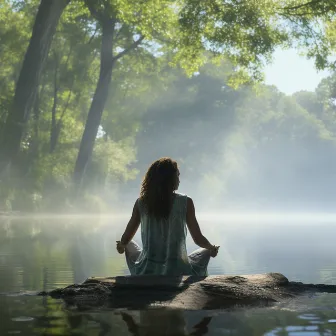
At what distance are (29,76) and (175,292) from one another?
19007 mm

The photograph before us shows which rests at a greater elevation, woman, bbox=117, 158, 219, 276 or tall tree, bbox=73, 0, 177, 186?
tall tree, bbox=73, 0, 177, 186

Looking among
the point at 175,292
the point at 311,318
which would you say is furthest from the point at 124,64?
the point at 311,318

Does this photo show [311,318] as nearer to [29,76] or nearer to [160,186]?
[160,186]

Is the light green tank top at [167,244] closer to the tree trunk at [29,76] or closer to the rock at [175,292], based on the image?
the rock at [175,292]

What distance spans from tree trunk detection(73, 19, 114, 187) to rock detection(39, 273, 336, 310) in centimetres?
2916

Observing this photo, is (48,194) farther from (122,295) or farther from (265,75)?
(122,295)

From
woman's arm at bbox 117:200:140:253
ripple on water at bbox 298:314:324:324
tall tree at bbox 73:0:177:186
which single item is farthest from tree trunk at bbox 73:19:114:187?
ripple on water at bbox 298:314:324:324

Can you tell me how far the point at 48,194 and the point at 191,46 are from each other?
473 inches

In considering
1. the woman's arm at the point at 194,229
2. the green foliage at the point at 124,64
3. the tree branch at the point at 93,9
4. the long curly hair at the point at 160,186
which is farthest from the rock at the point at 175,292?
the tree branch at the point at 93,9

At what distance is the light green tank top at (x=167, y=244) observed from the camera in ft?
23.9

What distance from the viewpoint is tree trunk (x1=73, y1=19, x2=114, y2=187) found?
117 feet

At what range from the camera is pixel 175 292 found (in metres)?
6.64

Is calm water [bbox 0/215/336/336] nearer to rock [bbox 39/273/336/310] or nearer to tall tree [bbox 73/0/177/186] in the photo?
rock [bbox 39/273/336/310]

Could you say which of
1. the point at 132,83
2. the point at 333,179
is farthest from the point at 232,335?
the point at 333,179
